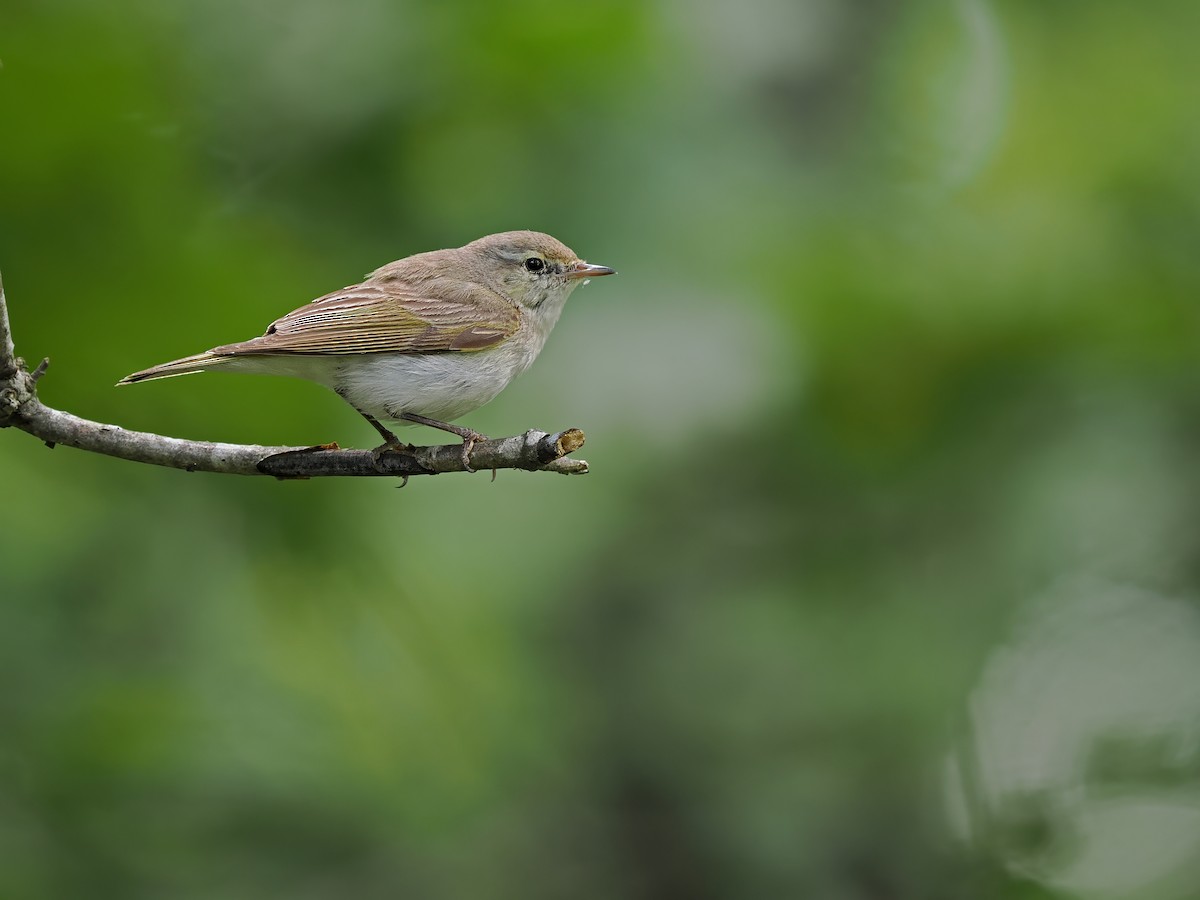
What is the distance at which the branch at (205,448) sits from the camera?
3027mm

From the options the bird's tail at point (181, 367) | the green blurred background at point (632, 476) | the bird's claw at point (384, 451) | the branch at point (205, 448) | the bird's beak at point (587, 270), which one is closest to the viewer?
the branch at point (205, 448)

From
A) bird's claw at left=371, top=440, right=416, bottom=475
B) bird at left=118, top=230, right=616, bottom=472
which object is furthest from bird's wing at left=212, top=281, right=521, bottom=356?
bird's claw at left=371, top=440, right=416, bottom=475

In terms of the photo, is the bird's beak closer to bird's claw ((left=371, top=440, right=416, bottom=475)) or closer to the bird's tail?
bird's claw ((left=371, top=440, right=416, bottom=475))

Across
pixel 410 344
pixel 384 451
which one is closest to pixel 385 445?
pixel 384 451

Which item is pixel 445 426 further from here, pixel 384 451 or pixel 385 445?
pixel 384 451

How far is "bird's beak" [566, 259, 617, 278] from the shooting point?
4.93 metres

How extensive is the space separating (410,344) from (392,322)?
4.6 inches

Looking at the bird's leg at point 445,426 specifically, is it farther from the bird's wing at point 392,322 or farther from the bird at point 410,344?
the bird's wing at point 392,322

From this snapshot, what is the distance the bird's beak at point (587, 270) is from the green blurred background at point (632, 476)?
0.73 feet

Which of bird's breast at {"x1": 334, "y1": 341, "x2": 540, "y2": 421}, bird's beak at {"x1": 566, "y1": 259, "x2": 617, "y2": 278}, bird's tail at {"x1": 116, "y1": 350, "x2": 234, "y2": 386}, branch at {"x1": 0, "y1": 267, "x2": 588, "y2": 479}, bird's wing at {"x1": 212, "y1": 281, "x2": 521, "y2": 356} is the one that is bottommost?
branch at {"x1": 0, "y1": 267, "x2": 588, "y2": 479}

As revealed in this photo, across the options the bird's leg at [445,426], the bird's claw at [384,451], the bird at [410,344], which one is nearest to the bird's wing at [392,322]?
the bird at [410,344]

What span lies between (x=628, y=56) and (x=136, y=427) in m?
2.54

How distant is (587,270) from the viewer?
16.3 feet

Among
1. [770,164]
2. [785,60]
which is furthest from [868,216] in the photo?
[785,60]
